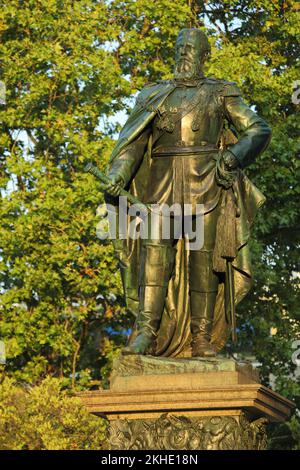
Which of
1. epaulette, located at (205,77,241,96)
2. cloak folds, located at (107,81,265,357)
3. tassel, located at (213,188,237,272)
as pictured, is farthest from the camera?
epaulette, located at (205,77,241,96)

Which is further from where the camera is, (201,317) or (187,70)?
(187,70)

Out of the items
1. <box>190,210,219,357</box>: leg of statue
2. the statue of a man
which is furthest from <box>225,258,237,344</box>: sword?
<box>190,210,219,357</box>: leg of statue

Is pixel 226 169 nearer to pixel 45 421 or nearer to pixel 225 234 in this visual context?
pixel 225 234

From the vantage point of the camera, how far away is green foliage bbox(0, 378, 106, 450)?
74.8 ft

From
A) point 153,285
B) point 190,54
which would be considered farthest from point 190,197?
point 190,54

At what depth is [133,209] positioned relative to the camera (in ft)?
41.1

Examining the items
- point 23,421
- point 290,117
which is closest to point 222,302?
point 23,421

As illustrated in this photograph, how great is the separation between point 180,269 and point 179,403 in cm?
140

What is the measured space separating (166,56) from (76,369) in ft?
18.6

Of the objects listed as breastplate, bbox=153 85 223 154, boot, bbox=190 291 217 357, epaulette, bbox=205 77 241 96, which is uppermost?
epaulette, bbox=205 77 241 96

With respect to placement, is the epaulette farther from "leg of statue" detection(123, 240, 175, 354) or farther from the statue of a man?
"leg of statue" detection(123, 240, 175, 354)

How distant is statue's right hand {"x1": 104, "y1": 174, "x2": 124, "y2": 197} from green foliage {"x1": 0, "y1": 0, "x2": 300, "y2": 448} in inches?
449

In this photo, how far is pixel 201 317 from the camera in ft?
40.8

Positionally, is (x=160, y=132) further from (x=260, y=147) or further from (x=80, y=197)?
(x=80, y=197)
